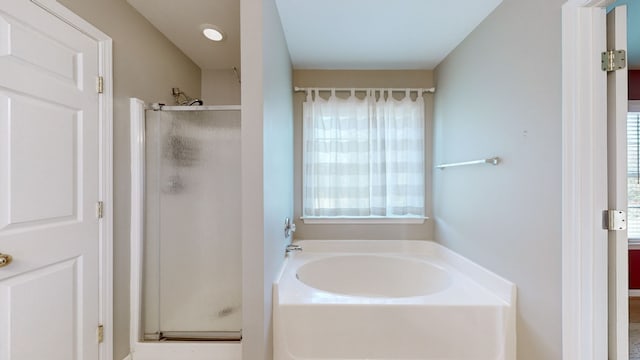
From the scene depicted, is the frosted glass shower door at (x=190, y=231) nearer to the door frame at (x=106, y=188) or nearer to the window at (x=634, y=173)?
the door frame at (x=106, y=188)

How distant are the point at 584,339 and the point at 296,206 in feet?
6.94

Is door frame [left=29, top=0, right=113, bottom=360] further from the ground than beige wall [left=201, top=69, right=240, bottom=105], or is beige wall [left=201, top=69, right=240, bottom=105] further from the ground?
beige wall [left=201, top=69, right=240, bottom=105]

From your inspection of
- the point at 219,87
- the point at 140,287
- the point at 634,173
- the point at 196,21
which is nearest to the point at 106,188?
the point at 140,287

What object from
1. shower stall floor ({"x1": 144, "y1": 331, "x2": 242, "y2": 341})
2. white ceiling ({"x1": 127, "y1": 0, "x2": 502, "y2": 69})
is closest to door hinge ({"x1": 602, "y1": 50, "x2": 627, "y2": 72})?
white ceiling ({"x1": 127, "y1": 0, "x2": 502, "y2": 69})

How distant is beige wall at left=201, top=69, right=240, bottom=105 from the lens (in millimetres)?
2750

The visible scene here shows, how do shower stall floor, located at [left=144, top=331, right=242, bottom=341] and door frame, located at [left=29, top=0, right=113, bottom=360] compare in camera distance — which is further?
shower stall floor, located at [left=144, top=331, right=242, bottom=341]

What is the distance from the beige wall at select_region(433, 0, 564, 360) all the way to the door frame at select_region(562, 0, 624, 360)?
0.08 meters

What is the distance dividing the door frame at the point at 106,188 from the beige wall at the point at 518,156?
7.50ft

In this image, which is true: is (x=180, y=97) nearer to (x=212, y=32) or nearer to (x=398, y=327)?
(x=212, y=32)

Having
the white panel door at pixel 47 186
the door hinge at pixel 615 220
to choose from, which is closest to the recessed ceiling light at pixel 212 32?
the white panel door at pixel 47 186

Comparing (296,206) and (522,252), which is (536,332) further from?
(296,206)

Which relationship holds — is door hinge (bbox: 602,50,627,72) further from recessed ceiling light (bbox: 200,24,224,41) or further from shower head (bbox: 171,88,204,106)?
shower head (bbox: 171,88,204,106)

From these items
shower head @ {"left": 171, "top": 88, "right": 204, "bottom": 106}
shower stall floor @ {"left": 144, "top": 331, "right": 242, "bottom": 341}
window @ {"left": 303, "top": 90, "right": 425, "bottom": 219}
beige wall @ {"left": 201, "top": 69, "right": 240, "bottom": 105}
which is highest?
beige wall @ {"left": 201, "top": 69, "right": 240, "bottom": 105}

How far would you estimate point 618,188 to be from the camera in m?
1.13
